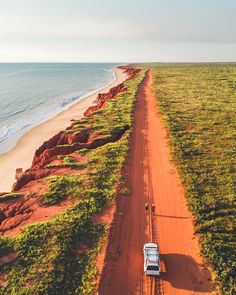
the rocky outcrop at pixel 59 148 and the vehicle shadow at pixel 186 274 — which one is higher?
the rocky outcrop at pixel 59 148

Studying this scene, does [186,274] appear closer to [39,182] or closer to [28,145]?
[39,182]

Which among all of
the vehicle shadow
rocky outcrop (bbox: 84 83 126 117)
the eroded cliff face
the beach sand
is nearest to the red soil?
the eroded cliff face

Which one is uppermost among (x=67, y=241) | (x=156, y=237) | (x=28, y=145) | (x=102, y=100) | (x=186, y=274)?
(x=102, y=100)

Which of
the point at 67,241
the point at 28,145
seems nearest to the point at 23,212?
the point at 67,241

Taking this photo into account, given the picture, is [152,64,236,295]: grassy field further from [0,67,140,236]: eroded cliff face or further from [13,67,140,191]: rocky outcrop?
[0,67,140,236]: eroded cliff face

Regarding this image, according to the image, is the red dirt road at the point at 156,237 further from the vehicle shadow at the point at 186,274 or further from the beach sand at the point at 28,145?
the beach sand at the point at 28,145

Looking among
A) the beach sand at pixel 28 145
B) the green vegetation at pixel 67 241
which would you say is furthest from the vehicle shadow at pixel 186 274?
the beach sand at pixel 28 145

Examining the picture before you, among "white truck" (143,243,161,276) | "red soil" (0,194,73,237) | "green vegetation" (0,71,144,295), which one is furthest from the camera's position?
"red soil" (0,194,73,237)

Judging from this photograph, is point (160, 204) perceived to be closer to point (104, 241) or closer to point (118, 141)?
point (104, 241)
